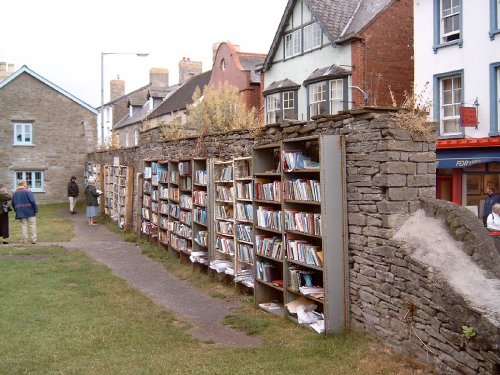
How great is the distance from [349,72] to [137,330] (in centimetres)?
1599

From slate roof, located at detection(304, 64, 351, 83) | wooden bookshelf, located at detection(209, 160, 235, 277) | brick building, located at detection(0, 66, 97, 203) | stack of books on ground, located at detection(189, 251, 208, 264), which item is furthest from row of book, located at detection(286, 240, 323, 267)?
brick building, located at detection(0, 66, 97, 203)

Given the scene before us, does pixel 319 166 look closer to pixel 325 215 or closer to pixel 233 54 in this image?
pixel 325 215

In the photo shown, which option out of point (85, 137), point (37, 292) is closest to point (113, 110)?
point (85, 137)

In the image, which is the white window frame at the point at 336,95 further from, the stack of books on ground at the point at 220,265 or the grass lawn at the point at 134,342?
the grass lawn at the point at 134,342

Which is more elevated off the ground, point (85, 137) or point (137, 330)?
point (85, 137)

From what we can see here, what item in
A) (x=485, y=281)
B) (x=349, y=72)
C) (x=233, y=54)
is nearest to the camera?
(x=485, y=281)

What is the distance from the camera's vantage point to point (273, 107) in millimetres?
26516

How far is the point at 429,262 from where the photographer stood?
624 cm

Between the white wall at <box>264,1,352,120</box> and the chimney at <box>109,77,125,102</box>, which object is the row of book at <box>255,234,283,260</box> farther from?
the chimney at <box>109,77,125,102</box>

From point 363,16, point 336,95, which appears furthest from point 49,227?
point 363,16

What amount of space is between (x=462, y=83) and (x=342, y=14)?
7.07 metres

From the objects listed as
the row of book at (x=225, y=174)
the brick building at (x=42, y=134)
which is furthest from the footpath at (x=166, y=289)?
the brick building at (x=42, y=134)

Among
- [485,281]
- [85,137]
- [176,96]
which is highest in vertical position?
[176,96]

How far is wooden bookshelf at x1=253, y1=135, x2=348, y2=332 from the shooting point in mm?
7672
